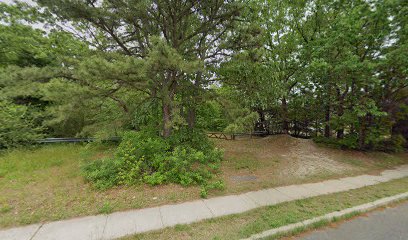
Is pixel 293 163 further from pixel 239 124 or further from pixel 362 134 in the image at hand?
pixel 362 134

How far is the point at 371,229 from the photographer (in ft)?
9.33

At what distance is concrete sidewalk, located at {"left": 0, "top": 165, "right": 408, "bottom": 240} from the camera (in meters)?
2.55

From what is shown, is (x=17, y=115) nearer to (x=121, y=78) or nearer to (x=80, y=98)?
(x=80, y=98)

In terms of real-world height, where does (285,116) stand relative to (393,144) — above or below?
above

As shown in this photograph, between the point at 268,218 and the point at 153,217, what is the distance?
2092 mm

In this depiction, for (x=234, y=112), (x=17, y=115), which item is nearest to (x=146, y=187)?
(x=234, y=112)

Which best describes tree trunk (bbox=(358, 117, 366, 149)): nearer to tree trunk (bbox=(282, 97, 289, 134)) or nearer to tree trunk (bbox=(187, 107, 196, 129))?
tree trunk (bbox=(282, 97, 289, 134))

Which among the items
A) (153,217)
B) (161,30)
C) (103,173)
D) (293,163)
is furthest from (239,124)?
(161,30)

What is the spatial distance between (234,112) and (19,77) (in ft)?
18.7

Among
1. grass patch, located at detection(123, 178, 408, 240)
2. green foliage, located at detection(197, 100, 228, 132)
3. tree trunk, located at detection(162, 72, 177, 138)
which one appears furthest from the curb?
green foliage, located at detection(197, 100, 228, 132)

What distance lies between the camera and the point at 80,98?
162 inches

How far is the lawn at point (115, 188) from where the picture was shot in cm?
320

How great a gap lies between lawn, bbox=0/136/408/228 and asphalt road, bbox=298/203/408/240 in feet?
5.07

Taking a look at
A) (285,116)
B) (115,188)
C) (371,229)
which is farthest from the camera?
(285,116)
